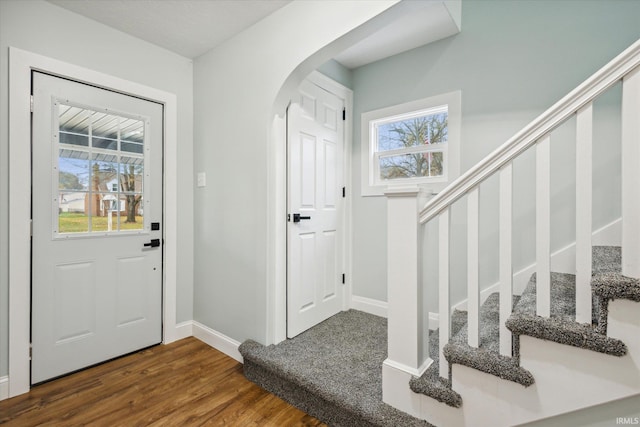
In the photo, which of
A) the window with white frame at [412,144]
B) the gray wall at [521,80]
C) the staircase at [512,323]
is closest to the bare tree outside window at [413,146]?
the window with white frame at [412,144]

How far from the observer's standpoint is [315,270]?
2.51m

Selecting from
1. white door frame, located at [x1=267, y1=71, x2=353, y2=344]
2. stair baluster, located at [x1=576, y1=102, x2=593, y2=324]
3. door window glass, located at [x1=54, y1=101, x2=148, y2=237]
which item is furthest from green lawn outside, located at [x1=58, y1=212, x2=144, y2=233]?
stair baluster, located at [x1=576, y1=102, x2=593, y2=324]

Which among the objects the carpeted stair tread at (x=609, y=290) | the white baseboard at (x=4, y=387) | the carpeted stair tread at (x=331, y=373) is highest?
the carpeted stair tread at (x=609, y=290)

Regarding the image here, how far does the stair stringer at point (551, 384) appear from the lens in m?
1.00

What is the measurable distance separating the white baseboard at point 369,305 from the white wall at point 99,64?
153 centimetres

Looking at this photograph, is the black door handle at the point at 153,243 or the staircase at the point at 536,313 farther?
the black door handle at the point at 153,243

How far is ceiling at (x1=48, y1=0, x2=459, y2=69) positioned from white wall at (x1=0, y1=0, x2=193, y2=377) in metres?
0.08

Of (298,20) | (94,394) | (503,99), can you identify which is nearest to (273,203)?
(298,20)

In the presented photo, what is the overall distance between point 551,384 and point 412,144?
6.46 ft

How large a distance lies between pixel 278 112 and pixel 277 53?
380mm

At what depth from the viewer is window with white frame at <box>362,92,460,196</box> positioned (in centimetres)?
235

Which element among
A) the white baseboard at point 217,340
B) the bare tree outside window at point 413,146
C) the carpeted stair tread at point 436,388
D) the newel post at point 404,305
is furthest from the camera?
the bare tree outside window at point 413,146

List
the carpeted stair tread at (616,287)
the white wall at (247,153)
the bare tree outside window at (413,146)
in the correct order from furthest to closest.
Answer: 1. the bare tree outside window at (413,146)
2. the white wall at (247,153)
3. the carpeted stair tread at (616,287)

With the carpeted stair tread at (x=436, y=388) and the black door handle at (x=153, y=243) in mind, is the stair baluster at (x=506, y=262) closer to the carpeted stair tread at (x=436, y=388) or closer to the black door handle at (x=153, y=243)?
the carpeted stair tread at (x=436, y=388)
